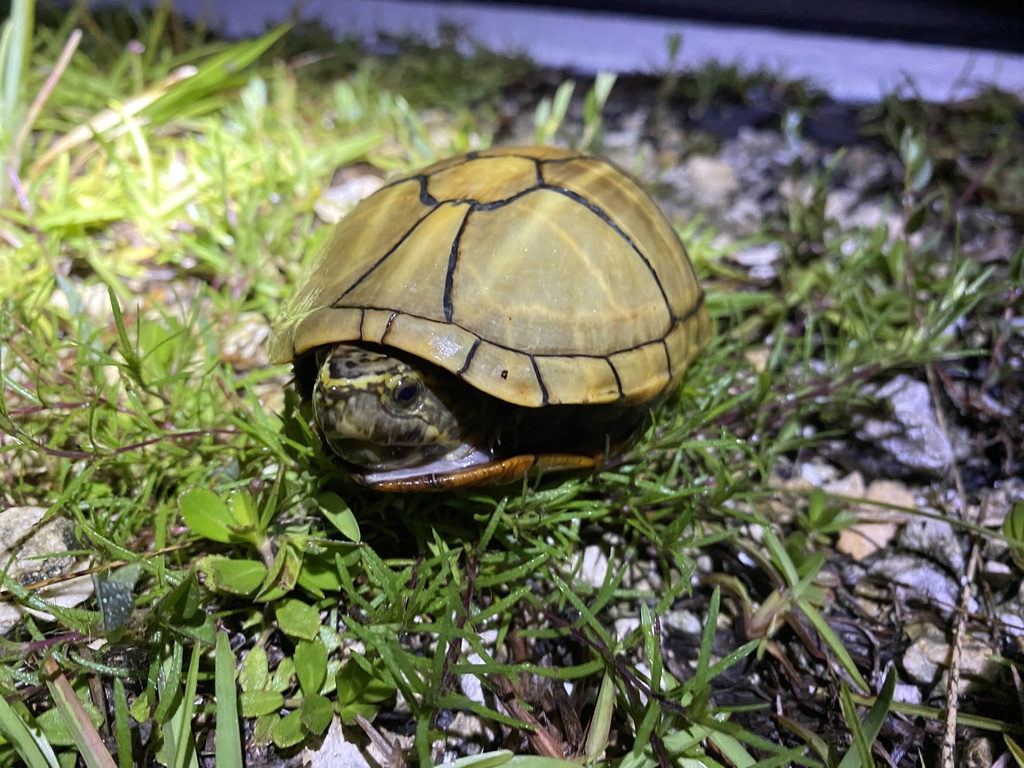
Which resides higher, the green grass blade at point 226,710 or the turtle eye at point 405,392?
the turtle eye at point 405,392

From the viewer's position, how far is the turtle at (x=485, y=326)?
979 mm

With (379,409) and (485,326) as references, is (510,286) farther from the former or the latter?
(379,409)

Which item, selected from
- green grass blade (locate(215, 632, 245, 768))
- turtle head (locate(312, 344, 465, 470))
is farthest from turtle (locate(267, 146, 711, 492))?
green grass blade (locate(215, 632, 245, 768))

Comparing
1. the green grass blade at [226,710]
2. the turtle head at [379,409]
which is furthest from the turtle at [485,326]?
the green grass blade at [226,710]

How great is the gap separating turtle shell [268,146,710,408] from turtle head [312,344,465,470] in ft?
0.14

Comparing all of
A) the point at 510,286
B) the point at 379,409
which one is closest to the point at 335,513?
the point at 379,409

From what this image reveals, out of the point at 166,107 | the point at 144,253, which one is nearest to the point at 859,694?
the point at 144,253

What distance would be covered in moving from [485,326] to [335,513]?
37 cm

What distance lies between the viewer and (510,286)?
3.38 feet

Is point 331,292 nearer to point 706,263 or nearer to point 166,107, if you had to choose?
point 706,263

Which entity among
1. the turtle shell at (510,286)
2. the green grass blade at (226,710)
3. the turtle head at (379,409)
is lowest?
the green grass blade at (226,710)

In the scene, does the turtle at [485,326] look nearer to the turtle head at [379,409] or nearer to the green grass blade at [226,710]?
the turtle head at [379,409]

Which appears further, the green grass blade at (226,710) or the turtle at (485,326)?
the turtle at (485,326)

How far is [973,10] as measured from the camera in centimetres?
267
